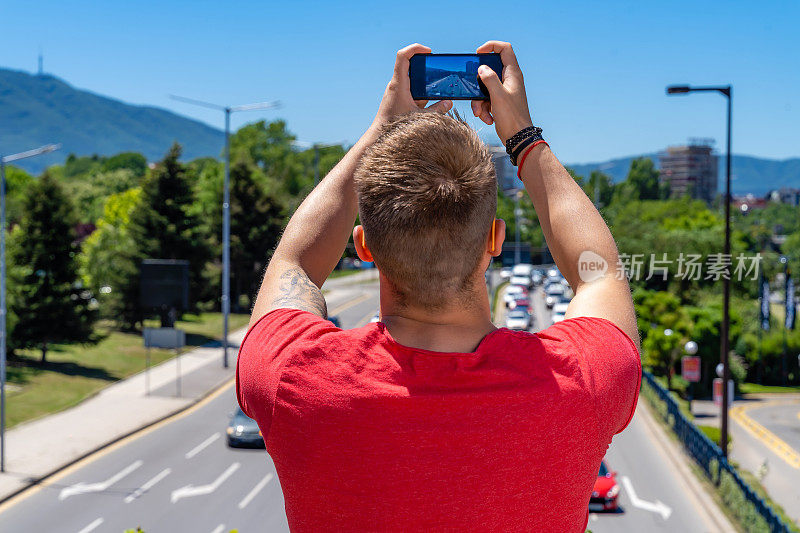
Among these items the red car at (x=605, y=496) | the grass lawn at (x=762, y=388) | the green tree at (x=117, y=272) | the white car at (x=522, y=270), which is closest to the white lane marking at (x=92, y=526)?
the red car at (x=605, y=496)

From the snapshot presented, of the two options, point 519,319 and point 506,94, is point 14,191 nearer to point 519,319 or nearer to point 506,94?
point 519,319

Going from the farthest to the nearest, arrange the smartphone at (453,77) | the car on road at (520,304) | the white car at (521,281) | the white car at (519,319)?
the white car at (521,281) < the car on road at (520,304) < the white car at (519,319) < the smartphone at (453,77)

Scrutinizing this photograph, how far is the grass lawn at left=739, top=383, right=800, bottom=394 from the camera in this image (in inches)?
1944

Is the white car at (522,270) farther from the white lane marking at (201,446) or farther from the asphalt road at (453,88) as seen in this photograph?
the asphalt road at (453,88)

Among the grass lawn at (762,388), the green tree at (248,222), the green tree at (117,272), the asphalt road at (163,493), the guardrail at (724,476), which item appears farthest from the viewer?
the green tree at (248,222)

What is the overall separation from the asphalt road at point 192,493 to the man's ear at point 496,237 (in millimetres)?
17419

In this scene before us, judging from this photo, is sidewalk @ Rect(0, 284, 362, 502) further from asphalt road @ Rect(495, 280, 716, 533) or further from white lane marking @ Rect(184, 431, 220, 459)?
asphalt road @ Rect(495, 280, 716, 533)

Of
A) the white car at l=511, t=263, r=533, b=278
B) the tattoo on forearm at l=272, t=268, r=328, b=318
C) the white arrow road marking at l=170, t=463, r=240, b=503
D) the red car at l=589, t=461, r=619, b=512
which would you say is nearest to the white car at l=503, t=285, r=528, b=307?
the white car at l=511, t=263, r=533, b=278

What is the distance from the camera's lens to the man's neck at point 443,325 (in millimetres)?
1819

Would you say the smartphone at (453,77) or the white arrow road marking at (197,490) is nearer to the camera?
the smartphone at (453,77)

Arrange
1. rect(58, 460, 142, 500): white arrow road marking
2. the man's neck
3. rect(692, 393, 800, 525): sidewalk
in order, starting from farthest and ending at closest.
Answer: rect(692, 393, 800, 525): sidewalk, rect(58, 460, 142, 500): white arrow road marking, the man's neck

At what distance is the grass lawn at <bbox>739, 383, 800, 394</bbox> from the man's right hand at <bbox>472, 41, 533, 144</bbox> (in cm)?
5101

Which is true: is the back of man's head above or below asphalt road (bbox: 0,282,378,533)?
above

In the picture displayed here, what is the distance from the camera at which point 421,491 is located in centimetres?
171
